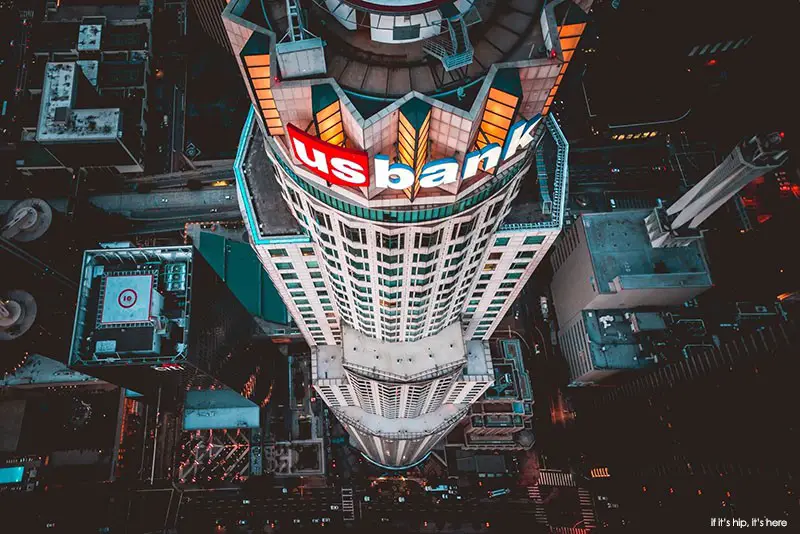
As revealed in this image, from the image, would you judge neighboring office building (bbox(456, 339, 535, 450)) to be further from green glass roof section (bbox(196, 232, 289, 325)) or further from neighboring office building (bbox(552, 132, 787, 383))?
green glass roof section (bbox(196, 232, 289, 325))

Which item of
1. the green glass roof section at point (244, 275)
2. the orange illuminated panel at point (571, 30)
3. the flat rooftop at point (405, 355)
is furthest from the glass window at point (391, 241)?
the green glass roof section at point (244, 275)

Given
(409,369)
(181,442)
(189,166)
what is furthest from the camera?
(189,166)

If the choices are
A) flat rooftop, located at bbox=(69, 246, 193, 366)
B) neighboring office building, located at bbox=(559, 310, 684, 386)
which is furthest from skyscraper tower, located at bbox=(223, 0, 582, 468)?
neighboring office building, located at bbox=(559, 310, 684, 386)

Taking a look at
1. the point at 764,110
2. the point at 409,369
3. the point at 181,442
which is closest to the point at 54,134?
the point at 181,442

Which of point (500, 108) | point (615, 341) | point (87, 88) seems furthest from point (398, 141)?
point (87, 88)

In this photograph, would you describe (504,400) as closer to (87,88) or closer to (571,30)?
(571,30)

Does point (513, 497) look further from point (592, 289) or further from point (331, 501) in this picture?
point (592, 289)
